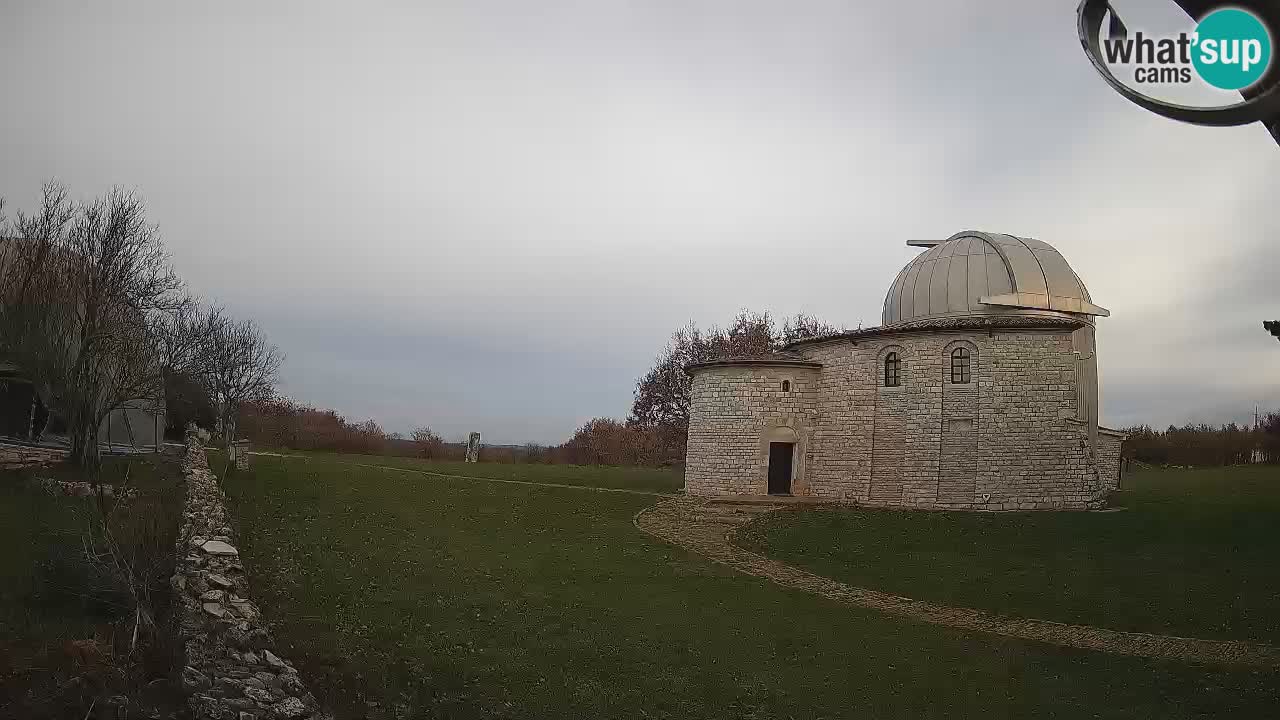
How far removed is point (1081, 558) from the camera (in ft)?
45.5

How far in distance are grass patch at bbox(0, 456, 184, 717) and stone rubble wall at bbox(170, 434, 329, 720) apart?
0.86ft

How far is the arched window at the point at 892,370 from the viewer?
824 inches

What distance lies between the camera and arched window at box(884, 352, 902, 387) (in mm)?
20922

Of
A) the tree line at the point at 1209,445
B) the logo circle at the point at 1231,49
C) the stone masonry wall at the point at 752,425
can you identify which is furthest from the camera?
the tree line at the point at 1209,445

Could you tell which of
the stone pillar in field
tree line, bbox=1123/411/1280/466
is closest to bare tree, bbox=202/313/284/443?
the stone pillar in field

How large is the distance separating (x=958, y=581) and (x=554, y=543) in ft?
25.2

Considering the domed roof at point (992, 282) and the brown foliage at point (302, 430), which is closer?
the domed roof at point (992, 282)

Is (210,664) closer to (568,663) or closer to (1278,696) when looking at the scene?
(568,663)

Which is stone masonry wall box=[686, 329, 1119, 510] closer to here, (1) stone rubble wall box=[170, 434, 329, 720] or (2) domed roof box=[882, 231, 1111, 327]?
(2) domed roof box=[882, 231, 1111, 327]

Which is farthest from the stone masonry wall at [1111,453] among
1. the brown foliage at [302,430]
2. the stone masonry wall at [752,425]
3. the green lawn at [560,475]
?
the brown foliage at [302,430]

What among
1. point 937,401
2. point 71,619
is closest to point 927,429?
point 937,401

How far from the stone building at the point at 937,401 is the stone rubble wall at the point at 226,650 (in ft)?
52.8

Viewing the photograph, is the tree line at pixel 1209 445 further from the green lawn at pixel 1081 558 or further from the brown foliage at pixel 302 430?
the brown foliage at pixel 302 430

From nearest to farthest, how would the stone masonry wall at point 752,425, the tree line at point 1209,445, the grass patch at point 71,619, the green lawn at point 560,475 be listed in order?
1. the grass patch at point 71,619
2. the stone masonry wall at point 752,425
3. the green lawn at point 560,475
4. the tree line at point 1209,445
